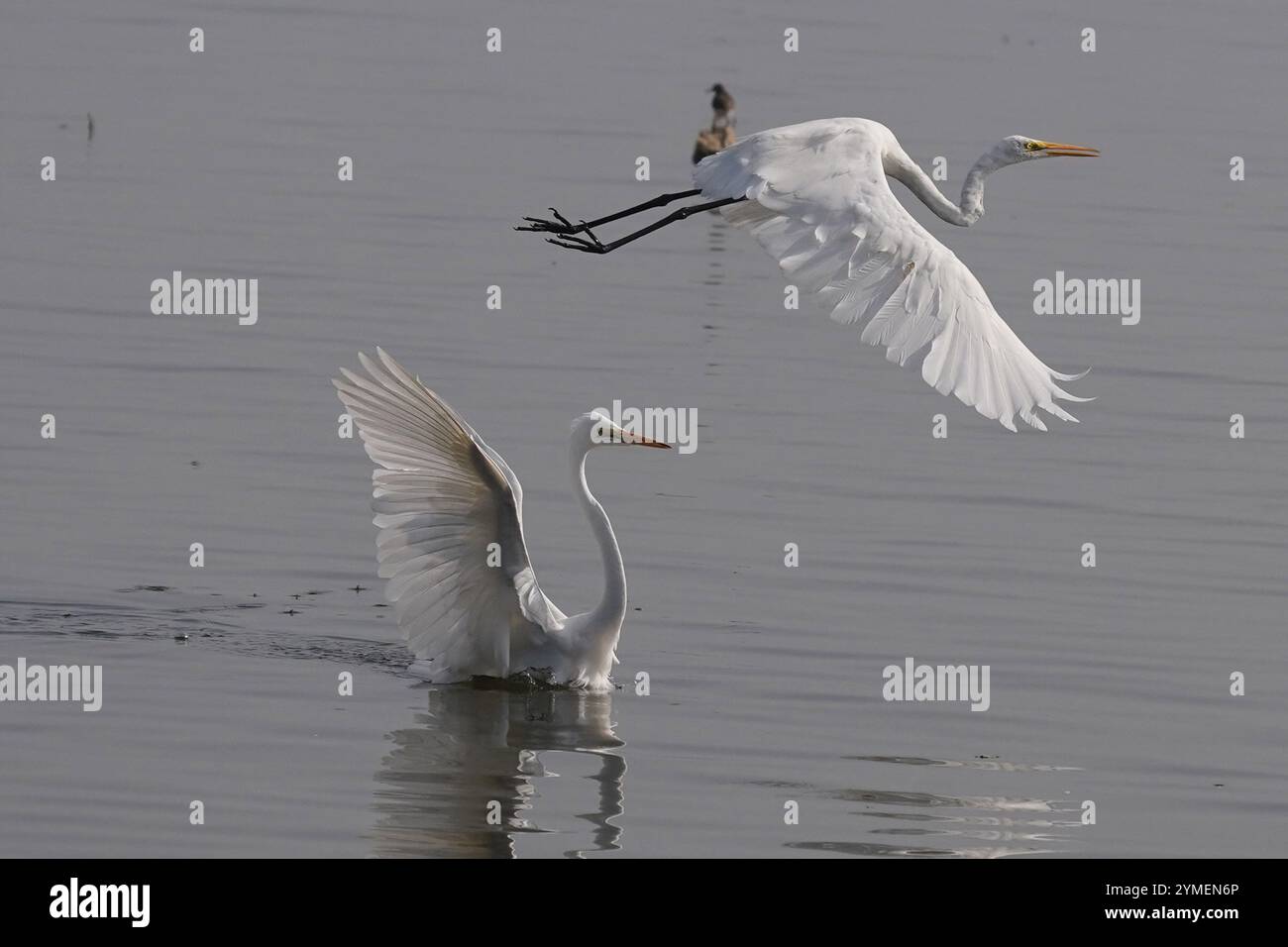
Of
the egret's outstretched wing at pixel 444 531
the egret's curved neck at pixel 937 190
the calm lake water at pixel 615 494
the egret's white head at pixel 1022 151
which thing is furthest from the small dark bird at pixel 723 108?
the egret's outstretched wing at pixel 444 531

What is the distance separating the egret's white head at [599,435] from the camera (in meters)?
10.6

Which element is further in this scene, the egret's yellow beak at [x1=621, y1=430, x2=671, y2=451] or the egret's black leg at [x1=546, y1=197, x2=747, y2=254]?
the egret's yellow beak at [x1=621, y1=430, x2=671, y2=451]

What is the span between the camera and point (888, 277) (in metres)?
9.22

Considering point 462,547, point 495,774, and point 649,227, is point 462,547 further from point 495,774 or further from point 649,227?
point 649,227

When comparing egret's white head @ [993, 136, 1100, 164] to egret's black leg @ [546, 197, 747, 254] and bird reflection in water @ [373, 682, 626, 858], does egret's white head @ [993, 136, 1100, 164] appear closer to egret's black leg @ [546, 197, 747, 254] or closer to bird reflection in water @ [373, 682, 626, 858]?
egret's black leg @ [546, 197, 747, 254]

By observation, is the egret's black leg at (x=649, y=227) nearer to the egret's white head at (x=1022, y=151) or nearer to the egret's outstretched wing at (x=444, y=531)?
the egret's outstretched wing at (x=444, y=531)

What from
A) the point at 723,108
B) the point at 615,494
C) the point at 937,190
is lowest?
the point at 615,494

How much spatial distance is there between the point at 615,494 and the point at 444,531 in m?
3.31

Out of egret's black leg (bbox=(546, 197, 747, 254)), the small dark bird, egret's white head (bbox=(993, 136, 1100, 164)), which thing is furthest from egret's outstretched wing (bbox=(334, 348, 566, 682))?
the small dark bird

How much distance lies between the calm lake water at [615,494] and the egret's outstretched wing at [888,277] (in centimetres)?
171

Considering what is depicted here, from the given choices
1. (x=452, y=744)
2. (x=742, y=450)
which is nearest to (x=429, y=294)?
(x=742, y=450)

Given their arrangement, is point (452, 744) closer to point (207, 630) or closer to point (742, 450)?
point (207, 630)

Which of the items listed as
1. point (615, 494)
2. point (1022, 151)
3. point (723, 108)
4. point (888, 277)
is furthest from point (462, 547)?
point (723, 108)

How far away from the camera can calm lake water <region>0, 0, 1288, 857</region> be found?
9.11 metres
